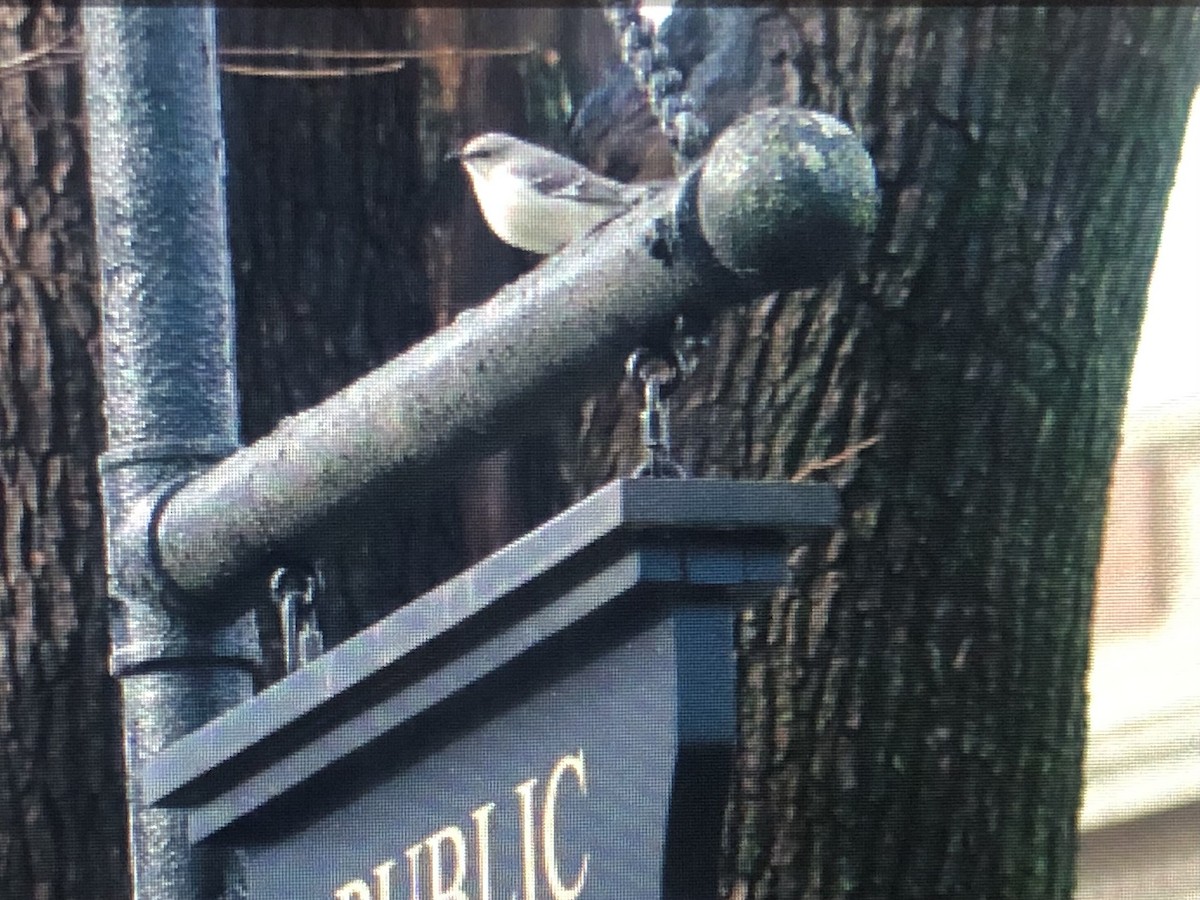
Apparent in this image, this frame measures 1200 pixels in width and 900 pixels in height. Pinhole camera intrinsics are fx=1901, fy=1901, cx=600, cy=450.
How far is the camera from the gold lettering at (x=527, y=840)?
3.55 ft

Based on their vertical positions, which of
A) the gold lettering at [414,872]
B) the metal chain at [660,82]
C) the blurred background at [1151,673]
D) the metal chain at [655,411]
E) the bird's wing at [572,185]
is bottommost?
the blurred background at [1151,673]

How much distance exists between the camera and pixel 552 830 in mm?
1075

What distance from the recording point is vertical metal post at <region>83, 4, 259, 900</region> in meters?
1.41

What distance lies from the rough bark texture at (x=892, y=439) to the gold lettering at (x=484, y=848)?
1.05m

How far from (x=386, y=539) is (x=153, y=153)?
0.99m

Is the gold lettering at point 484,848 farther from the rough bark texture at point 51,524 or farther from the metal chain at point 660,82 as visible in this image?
the rough bark texture at point 51,524

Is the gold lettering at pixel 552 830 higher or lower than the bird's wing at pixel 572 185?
lower

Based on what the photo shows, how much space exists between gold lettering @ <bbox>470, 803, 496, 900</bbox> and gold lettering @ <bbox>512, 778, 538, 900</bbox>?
0.08ft

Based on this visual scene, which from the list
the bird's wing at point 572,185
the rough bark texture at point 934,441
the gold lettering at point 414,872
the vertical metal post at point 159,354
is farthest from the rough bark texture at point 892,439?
the gold lettering at point 414,872

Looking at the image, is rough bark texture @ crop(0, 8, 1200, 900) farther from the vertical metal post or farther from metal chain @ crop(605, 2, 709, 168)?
metal chain @ crop(605, 2, 709, 168)

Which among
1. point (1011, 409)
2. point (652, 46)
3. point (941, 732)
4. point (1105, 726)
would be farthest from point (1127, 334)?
point (1105, 726)

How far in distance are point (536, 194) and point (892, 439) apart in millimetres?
483

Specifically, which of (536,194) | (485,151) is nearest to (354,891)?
(536,194)

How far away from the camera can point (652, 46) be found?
49.1 inches
